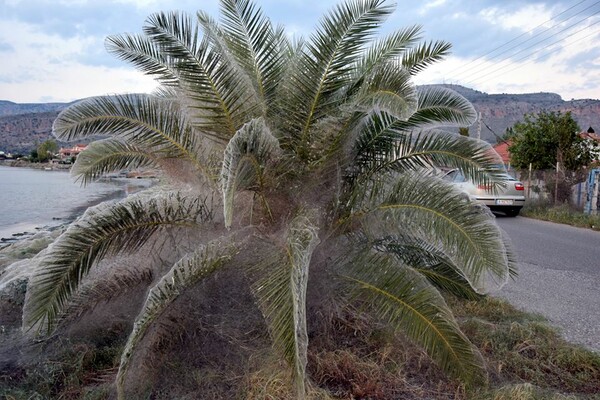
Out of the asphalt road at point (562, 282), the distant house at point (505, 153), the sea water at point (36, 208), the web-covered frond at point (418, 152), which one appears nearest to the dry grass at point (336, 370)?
the asphalt road at point (562, 282)

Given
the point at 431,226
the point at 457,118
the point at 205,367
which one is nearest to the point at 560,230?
the point at 457,118

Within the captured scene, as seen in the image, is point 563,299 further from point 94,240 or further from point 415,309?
point 94,240

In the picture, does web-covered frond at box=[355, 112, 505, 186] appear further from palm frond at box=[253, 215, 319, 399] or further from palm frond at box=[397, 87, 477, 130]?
palm frond at box=[253, 215, 319, 399]

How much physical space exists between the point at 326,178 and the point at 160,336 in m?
1.87

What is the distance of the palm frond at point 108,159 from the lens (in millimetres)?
5168

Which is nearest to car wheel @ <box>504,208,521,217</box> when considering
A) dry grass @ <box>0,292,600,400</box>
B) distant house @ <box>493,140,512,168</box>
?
distant house @ <box>493,140,512,168</box>

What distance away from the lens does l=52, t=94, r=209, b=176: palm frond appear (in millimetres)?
4727

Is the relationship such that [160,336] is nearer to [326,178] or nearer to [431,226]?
[326,178]

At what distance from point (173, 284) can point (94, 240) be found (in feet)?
2.61

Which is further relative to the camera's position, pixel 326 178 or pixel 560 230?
pixel 560 230

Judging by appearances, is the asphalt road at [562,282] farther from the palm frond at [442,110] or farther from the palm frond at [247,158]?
the palm frond at [247,158]

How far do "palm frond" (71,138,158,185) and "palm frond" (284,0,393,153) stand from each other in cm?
146

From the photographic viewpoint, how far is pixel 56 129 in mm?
4730

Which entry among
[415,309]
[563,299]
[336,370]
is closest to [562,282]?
[563,299]
